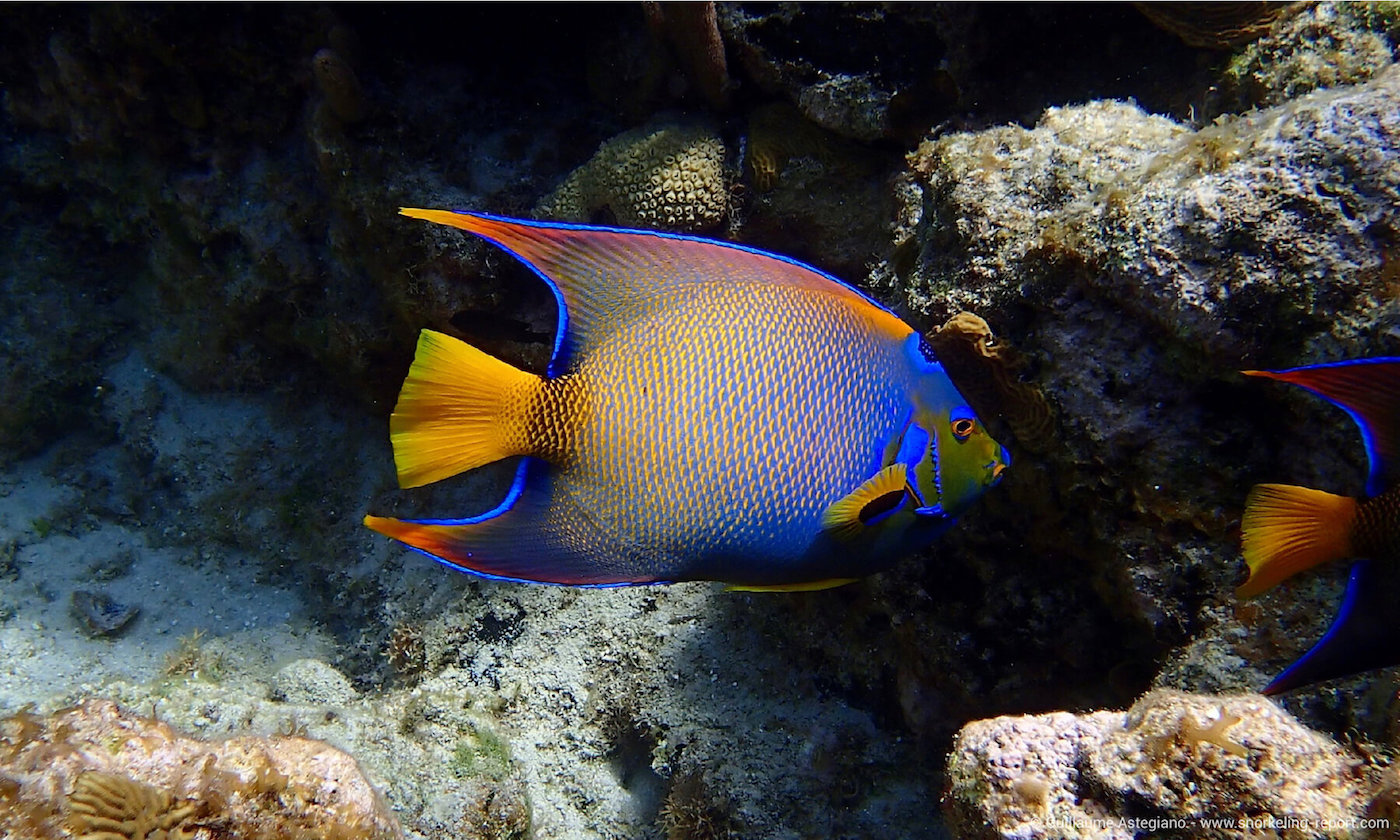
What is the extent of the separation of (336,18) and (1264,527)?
415 cm

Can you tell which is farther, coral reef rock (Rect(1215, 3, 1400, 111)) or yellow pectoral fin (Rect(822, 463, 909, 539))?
coral reef rock (Rect(1215, 3, 1400, 111))

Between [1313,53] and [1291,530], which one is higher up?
[1313,53]

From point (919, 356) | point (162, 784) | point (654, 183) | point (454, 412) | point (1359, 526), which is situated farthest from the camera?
point (654, 183)

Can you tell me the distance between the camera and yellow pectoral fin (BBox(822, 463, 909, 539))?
1.58 m

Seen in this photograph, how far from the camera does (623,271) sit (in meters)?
1.67

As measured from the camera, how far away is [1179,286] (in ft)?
5.80

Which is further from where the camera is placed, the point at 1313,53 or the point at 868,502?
the point at 1313,53

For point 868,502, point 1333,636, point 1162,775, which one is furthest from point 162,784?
point 1333,636

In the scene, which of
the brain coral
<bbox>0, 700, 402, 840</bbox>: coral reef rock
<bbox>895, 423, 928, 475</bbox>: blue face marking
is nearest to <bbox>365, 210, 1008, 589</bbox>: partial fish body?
<bbox>895, 423, 928, 475</bbox>: blue face marking

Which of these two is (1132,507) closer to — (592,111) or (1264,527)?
(1264,527)

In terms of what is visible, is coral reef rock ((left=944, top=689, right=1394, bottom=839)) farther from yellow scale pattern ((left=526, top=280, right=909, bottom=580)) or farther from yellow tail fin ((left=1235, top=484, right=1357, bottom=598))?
yellow scale pattern ((left=526, top=280, right=909, bottom=580))

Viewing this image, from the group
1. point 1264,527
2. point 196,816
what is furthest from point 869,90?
point 196,816

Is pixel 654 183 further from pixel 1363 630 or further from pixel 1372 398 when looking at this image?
pixel 1363 630

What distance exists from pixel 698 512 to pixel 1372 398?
135 cm
